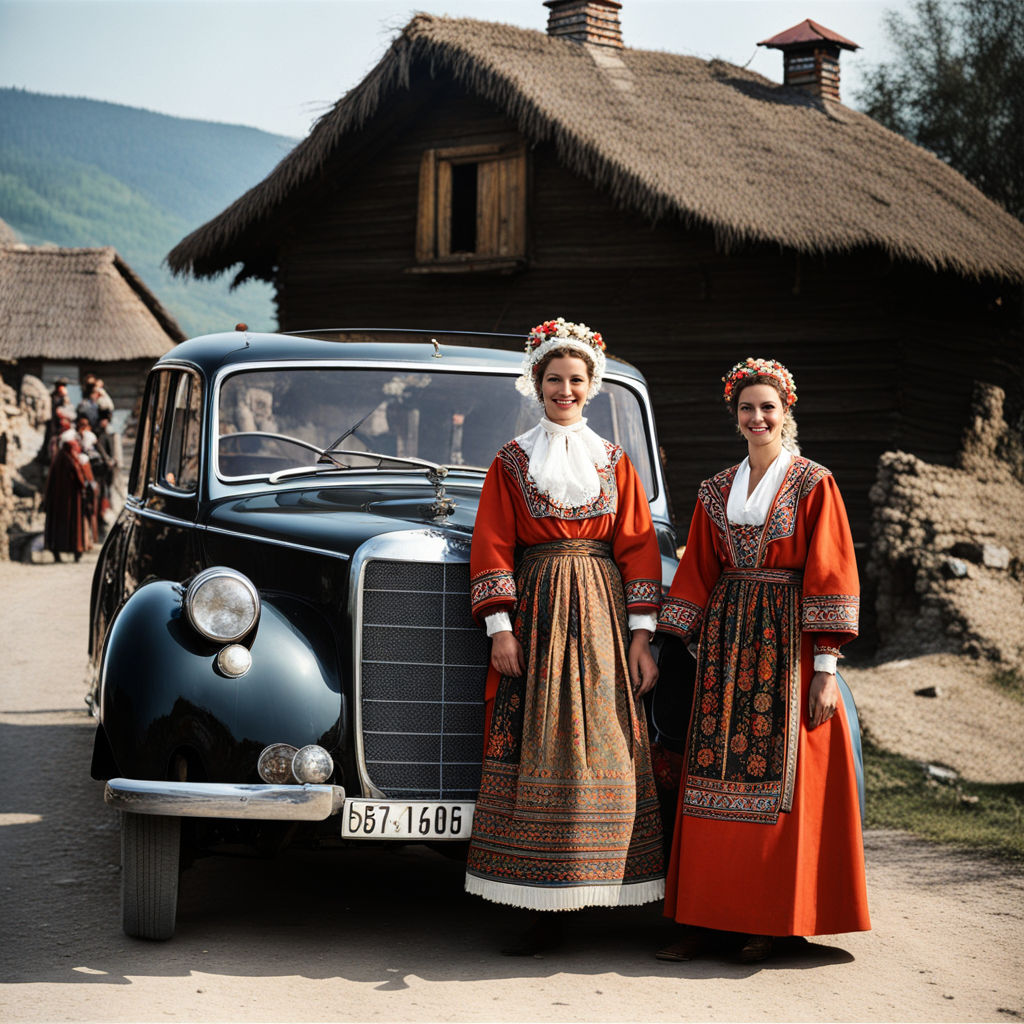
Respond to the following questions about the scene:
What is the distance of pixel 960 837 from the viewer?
5781 millimetres

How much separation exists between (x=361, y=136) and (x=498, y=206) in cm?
178

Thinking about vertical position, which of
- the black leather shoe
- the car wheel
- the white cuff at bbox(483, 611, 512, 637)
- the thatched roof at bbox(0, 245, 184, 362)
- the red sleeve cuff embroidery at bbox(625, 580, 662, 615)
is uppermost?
the thatched roof at bbox(0, 245, 184, 362)

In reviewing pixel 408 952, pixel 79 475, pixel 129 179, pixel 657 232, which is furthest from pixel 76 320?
pixel 129 179

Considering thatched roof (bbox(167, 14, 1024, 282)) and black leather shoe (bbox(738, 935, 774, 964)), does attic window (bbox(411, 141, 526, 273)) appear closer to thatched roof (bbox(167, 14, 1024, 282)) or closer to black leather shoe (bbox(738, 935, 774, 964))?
thatched roof (bbox(167, 14, 1024, 282))

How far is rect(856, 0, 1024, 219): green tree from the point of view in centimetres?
2466

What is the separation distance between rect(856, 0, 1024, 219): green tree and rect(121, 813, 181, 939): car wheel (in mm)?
23245

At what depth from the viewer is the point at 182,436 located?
5223mm

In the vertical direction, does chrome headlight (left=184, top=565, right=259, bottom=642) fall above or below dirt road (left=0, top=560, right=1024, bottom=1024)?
above

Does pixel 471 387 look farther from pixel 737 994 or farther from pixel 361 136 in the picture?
pixel 361 136

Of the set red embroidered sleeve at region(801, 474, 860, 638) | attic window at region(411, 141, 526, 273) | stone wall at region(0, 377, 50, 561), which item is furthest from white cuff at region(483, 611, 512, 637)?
stone wall at region(0, 377, 50, 561)

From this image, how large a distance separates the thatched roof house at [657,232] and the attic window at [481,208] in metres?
0.03

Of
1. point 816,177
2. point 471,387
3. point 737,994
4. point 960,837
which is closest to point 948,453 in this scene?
point 816,177

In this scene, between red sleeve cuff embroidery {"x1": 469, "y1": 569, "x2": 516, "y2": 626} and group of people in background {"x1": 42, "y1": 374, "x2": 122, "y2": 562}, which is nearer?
red sleeve cuff embroidery {"x1": 469, "y1": 569, "x2": 516, "y2": 626}

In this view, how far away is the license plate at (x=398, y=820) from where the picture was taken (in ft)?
12.4
